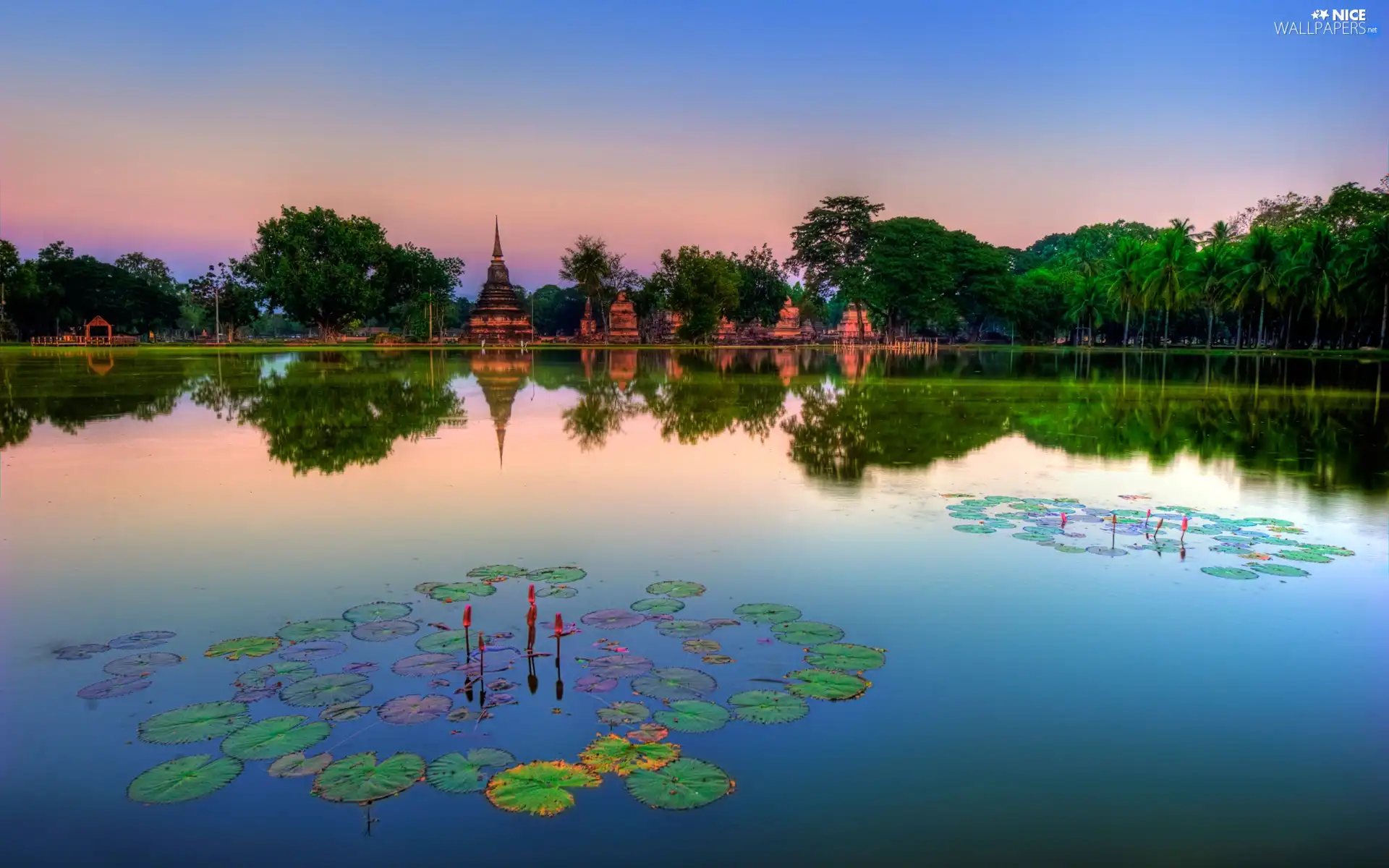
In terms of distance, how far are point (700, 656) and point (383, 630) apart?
8.17ft

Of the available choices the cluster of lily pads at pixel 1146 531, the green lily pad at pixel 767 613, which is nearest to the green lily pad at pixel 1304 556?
the cluster of lily pads at pixel 1146 531

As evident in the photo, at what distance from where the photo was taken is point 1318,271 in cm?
5850

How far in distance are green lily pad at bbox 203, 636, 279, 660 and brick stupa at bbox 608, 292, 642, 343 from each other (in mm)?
86362

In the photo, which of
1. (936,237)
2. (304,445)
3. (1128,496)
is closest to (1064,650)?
(1128,496)

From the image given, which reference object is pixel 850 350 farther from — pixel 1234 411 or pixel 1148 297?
pixel 1234 411

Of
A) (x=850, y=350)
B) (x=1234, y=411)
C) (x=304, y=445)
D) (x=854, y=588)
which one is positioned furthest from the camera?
(x=850, y=350)

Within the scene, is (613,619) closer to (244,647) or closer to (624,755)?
(624,755)

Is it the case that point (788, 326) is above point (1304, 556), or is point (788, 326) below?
above

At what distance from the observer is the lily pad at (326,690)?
5836mm

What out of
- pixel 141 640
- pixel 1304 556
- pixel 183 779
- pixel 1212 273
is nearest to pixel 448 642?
pixel 183 779

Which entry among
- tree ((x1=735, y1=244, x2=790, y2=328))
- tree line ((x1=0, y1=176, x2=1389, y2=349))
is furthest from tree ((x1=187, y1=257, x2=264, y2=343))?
tree ((x1=735, y1=244, x2=790, y2=328))

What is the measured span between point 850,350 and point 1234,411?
173 ft

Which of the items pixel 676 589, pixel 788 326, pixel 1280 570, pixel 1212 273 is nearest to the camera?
pixel 676 589

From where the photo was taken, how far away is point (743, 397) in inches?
1088
